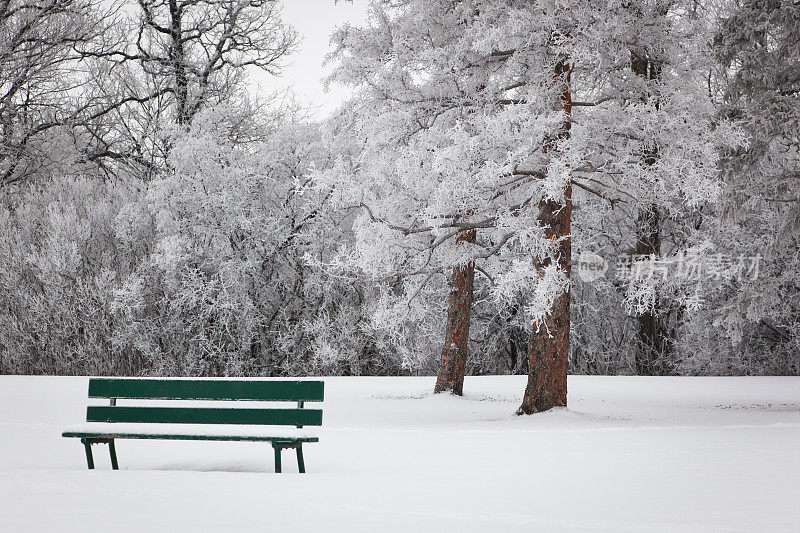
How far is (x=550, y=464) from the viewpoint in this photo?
7.48 m

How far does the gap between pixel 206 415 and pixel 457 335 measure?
8139 mm

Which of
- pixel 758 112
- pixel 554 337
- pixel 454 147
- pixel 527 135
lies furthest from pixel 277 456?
pixel 758 112

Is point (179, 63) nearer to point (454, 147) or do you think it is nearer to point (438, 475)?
point (454, 147)

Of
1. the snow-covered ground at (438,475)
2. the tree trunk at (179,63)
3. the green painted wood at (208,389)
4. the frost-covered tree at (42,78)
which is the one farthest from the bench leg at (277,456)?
the tree trunk at (179,63)

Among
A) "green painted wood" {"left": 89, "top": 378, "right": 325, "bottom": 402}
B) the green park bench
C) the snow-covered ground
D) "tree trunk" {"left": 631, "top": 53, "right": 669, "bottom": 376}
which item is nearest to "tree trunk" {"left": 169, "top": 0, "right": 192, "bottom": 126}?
the snow-covered ground

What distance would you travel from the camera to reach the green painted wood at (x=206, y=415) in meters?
→ 7.03

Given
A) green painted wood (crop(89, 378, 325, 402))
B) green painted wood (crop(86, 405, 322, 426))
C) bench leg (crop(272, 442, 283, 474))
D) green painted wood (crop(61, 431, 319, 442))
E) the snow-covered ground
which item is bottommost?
the snow-covered ground

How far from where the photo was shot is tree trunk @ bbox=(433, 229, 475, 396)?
14.8 m

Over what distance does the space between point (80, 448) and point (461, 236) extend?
701 centimetres

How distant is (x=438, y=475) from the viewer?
267 inches

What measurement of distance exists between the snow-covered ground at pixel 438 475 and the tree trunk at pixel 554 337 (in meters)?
0.34

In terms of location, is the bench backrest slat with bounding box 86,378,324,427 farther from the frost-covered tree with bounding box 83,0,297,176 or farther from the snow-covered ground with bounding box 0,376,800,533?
the frost-covered tree with bounding box 83,0,297,176

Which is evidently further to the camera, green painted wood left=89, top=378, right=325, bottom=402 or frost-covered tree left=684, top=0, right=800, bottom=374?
frost-covered tree left=684, top=0, right=800, bottom=374

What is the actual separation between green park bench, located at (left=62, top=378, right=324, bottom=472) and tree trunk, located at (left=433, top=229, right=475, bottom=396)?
7707 millimetres
